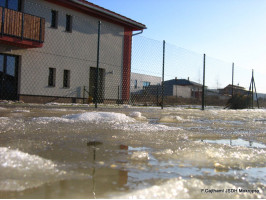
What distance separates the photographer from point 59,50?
1216cm

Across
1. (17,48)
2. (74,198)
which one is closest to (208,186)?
(74,198)

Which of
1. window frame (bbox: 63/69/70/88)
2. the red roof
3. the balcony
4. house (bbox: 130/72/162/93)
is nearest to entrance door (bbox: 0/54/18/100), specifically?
the balcony

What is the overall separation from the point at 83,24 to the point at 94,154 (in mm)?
12660

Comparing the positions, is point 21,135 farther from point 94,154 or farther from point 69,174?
point 69,174

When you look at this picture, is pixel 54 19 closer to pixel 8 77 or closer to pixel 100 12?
pixel 100 12

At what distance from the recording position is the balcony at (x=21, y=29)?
953 cm

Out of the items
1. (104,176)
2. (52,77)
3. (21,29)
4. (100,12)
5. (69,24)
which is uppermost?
(100,12)

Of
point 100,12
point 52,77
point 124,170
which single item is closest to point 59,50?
point 52,77

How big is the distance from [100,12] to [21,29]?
4727mm

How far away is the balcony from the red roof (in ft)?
6.42

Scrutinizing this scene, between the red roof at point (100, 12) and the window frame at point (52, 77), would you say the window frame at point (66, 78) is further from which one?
the red roof at point (100, 12)

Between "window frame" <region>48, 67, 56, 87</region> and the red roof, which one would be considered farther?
the red roof

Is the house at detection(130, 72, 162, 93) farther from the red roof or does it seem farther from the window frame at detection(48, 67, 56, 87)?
the red roof

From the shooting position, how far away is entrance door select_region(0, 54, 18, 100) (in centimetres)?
1049
